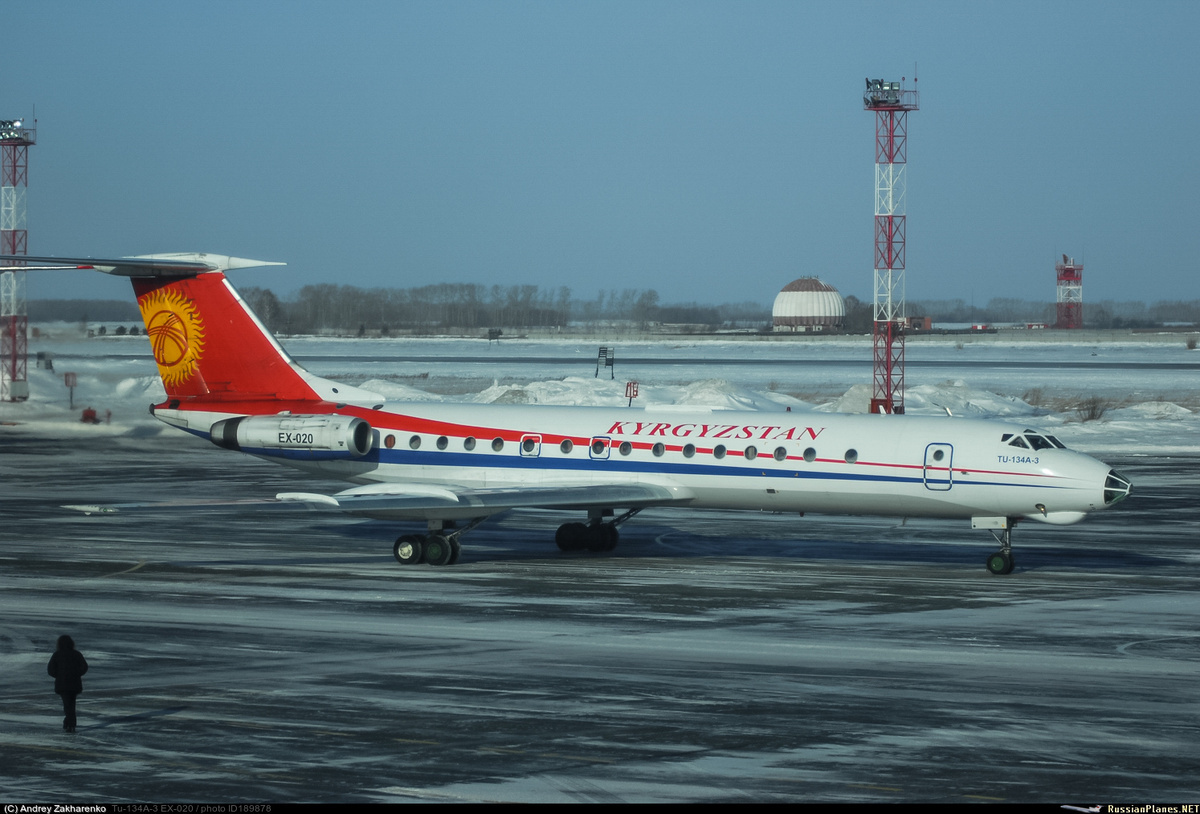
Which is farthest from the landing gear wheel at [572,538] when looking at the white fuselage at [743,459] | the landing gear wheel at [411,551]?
the landing gear wheel at [411,551]

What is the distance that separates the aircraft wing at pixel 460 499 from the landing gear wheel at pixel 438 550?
20.3 inches

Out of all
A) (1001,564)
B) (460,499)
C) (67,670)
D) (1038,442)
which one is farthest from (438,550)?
(67,670)

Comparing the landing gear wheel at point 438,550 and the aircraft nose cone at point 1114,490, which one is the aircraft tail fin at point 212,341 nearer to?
the landing gear wheel at point 438,550

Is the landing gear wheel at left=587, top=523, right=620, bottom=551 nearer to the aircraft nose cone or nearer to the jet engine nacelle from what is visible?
the jet engine nacelle

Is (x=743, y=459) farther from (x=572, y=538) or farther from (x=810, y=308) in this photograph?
(x=810, y=308)

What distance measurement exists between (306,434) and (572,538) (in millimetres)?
5249

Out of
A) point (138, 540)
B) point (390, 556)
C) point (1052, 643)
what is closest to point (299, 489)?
point (138, 540)

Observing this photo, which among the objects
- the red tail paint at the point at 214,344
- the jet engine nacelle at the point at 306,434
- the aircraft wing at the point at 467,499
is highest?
the red tail paint at the point at 214,344

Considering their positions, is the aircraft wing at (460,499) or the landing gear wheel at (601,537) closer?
the aircraft wing at (460,499)

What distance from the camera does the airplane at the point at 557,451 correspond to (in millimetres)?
22609

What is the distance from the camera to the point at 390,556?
2512cm

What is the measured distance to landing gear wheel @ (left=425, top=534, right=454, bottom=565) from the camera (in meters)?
23.8

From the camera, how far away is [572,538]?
25734mm

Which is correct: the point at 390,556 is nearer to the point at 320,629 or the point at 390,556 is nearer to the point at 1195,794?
the point at 320,629
